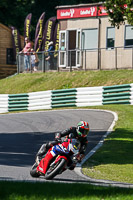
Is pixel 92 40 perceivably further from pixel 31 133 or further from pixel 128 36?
pixel 31 133

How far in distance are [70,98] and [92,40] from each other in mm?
6622

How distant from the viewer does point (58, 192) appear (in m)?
8.02

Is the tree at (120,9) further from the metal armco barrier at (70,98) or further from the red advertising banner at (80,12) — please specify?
the red advertising banner at (80,12)

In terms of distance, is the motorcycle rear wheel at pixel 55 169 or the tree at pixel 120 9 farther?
the tree at pixel 120 9

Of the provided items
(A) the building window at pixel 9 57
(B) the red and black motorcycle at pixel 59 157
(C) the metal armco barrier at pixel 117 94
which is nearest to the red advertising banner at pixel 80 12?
(C) the metal armco barrier at pixel 117 94

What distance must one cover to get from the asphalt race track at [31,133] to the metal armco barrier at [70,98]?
6.35 ft

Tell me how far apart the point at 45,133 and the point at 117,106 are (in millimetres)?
6294

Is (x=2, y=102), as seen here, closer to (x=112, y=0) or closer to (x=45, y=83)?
(x=45, y=83)

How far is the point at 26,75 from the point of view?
32688 millimetres

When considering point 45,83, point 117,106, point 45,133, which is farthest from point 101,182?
point 45,83

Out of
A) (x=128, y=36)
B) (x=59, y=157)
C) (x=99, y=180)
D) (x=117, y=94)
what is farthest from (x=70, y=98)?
(x=59, y=157)

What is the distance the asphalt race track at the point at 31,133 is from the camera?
1139cm

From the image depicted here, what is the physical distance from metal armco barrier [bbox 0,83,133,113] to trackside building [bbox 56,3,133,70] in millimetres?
4231

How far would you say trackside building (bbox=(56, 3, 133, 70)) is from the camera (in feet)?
94.1
